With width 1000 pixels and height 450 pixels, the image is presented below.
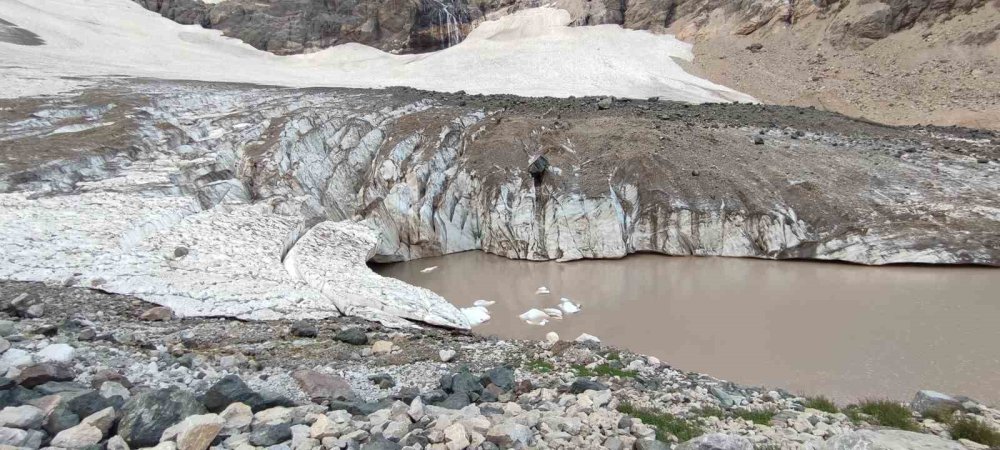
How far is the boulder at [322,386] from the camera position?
17.4 feet

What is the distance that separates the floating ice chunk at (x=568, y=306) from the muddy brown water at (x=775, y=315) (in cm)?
16

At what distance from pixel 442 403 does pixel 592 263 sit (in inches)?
380

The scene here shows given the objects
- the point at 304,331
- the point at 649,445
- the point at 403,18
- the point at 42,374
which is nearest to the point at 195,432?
the point at 42,374

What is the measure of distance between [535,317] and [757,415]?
223 inches

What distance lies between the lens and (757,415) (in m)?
5.43

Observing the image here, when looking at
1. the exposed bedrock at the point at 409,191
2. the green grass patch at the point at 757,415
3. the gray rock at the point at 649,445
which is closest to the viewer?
the gray rock at the point at 649,445

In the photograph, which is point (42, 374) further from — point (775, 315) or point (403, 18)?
point (403, 18)

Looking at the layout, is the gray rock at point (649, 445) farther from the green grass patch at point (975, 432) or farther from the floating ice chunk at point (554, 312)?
the floating ice chunk at point (554, 312)

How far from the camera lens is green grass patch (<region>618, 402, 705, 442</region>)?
4.75m

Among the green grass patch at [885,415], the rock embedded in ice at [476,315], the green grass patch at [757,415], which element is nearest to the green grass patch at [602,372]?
the green grass patch at [757,415]

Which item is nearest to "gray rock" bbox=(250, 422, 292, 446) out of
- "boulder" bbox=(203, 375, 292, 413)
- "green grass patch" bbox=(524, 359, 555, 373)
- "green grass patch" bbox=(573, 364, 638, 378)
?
"boulder" bbox=(203, 375, 292, 413)

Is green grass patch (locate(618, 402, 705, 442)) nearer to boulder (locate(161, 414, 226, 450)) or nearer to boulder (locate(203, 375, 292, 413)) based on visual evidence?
boulder (locate(203, 375, 292, 413))

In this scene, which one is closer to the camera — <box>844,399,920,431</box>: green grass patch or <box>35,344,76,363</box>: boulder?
<box>844,399,920,431</box>: green grass patch

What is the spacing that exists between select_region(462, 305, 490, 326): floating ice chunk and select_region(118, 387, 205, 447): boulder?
6627 mm
